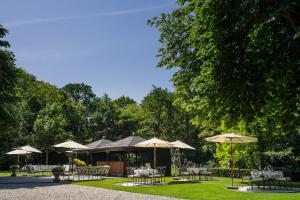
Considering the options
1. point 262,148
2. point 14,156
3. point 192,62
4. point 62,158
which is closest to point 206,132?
point 262,148

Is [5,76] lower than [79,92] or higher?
lower

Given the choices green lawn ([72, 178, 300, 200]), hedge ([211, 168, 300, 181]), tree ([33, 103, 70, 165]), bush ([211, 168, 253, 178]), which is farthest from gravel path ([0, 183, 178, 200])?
tree ([33, 103, 70, 165])

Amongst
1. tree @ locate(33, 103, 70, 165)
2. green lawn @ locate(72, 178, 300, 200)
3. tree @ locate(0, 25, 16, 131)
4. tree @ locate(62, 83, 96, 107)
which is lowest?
green lawn @ locate(72, 178, 300, 200)

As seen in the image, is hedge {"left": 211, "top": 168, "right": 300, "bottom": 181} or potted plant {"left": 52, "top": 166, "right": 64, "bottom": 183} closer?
potted plant {"left": 52, "top": 166, "right": 64, "bottom": 183}

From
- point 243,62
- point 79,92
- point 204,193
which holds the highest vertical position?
point 79,92

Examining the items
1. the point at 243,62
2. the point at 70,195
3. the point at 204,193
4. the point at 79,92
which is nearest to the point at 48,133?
the point at 70,195

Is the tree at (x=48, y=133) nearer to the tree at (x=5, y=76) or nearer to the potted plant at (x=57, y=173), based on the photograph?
the potted plant at (x=57, y=173)

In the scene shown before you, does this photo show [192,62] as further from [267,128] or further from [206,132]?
[206,132]

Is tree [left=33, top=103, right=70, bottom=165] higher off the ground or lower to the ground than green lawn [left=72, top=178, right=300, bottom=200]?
higher

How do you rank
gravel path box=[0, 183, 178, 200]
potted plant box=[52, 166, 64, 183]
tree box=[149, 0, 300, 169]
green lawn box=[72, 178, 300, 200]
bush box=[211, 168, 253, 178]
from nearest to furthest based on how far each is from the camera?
tree box=[149, 0, 300, 169] < gravel path box=[0, 183, 178, 200] < green lawn box=[72, 178, 300, 200] < potted plant box=[52, 166, 64, 183] < bush box=[211, 168, 253, 178]

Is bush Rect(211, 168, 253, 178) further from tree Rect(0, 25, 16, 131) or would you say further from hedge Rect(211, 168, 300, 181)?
tree Rect(0, 25, 16, 131)

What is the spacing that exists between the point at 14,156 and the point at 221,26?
3690cm

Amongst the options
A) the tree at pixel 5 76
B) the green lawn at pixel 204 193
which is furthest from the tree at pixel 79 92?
the green lawn at pixel 204 193

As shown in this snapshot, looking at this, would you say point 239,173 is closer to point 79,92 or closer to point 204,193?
point 204,193
